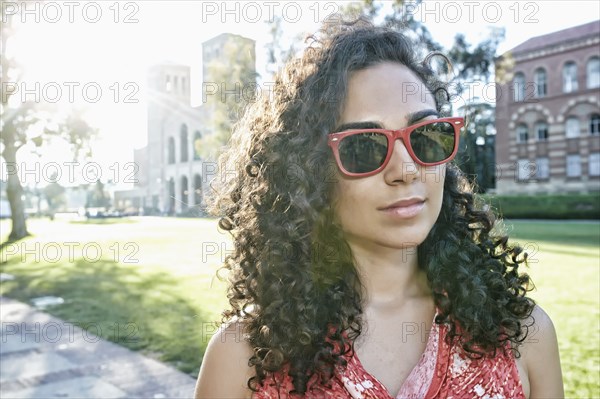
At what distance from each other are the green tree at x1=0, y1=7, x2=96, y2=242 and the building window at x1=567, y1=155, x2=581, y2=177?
91.9ft

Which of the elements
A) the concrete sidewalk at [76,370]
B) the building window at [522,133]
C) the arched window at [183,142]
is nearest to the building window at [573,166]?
the building window at [522,133]

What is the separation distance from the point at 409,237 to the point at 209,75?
27.8 metres

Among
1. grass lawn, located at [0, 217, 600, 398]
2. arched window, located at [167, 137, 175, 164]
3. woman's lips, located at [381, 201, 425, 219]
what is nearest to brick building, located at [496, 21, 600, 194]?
grass lawn, located at [0, 217, 600, 398]

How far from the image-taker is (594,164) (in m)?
34.8

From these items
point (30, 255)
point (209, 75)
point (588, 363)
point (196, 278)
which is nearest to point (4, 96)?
point (30, 255)

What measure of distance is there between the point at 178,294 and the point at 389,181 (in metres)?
7.60

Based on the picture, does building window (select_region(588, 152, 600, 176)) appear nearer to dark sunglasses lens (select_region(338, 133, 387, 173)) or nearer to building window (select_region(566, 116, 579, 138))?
building window (select_region(566, 116, 579, 138))

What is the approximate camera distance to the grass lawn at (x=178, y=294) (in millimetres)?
5066

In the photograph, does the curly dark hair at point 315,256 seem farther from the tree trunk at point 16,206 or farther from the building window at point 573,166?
the building window at point 573,166

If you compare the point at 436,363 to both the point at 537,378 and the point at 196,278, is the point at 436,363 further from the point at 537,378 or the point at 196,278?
the point at 196,278

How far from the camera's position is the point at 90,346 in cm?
566

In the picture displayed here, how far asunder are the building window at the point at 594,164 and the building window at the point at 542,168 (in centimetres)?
246

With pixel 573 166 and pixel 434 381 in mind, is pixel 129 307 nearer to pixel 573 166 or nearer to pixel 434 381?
pixel 434 381

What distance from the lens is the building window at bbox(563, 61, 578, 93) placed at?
35750mm
